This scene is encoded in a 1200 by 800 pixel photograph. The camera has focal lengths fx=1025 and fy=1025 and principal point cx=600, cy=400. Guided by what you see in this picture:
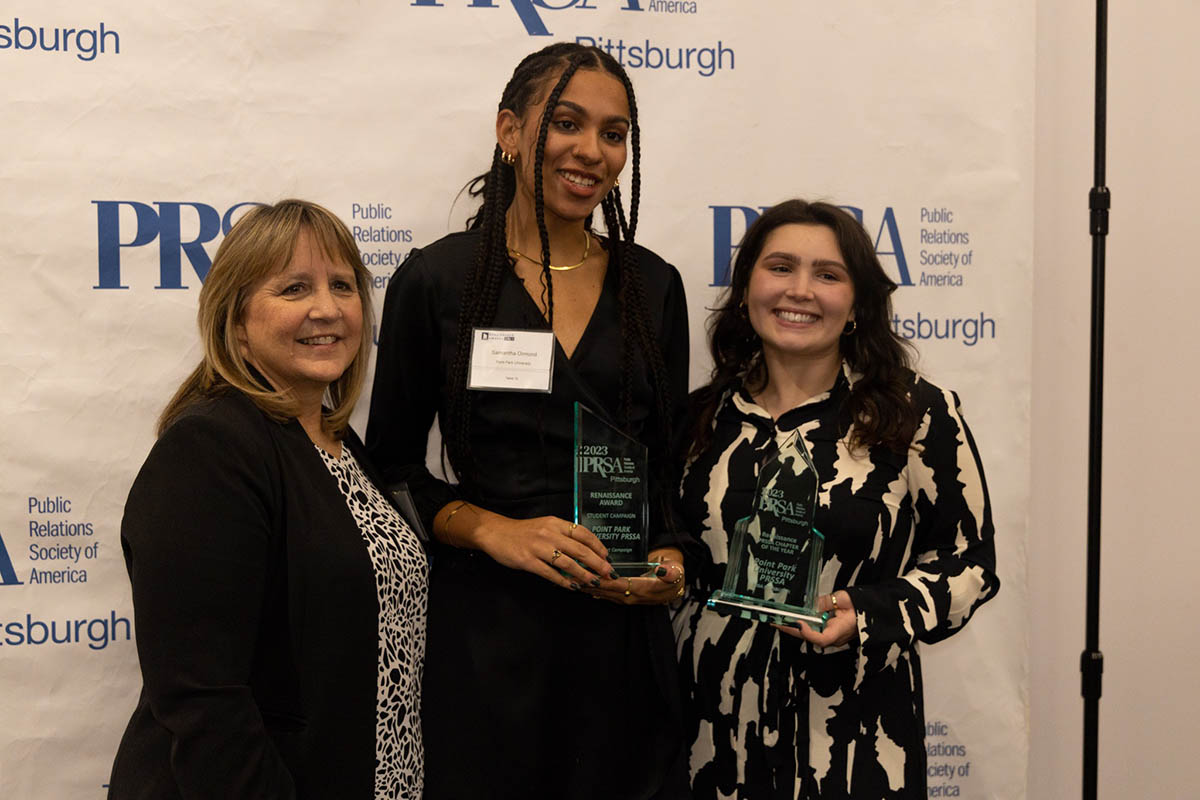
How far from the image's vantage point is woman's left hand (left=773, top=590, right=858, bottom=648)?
1.80 m

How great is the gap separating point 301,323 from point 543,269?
0.50m

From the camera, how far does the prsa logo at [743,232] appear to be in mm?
2723

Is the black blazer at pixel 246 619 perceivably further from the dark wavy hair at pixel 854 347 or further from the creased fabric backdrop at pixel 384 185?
the creased fabric backdrop at pixel 384 185

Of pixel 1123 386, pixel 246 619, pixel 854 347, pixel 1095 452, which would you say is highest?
pixel 854 347

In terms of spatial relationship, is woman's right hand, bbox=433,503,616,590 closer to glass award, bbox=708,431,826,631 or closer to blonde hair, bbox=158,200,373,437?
glass award, bbox=708,431,826,631

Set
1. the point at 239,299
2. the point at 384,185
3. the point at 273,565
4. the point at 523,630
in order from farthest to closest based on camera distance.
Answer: the point at 384,185
the point at 523,630
the point at 239,299
the point at 273,565

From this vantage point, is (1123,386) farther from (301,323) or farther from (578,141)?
(301,323)

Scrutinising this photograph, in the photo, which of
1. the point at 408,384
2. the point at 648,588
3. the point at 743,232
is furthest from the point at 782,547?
the point at 743,232

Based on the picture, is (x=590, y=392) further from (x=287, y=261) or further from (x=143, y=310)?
(x=143, y=310)

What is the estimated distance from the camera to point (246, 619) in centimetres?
144

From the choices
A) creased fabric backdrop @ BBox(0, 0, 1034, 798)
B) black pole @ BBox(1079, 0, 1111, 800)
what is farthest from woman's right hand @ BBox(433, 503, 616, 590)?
black pole @ BBox(1079, 0, 1111, 800)

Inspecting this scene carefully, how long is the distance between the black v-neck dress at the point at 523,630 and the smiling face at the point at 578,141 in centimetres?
19

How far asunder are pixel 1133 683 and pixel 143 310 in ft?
9.61

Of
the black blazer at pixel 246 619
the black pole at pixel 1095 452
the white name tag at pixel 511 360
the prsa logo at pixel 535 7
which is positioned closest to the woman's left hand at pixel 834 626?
the white name tag at pixel 511 360
